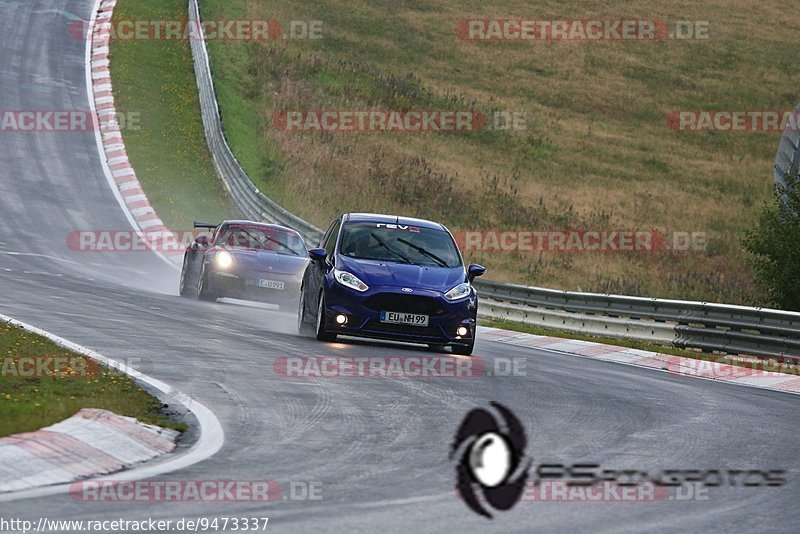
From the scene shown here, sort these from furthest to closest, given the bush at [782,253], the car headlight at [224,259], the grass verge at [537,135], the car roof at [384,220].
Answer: the grass verge at [537,135] < the bush at [782,253] < the car headlight at [224,259] < the car roof at [384,220]

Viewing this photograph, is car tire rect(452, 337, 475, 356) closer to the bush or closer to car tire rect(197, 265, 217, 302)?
car tire rect(197, 265, 217, 302)

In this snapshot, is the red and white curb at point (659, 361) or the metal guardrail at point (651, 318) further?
the metal guardrail at point (651, 318)

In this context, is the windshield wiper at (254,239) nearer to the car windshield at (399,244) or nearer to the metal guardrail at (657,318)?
the metal guardrail at (657,318)

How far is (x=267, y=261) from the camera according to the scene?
2028 centimetres

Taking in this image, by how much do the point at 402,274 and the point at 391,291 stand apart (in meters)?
0.43

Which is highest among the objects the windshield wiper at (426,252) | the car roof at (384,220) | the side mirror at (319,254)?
the car roof at (384,220)

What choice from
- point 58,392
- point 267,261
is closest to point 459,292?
point 267,261

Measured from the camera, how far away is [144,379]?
10.5 meters

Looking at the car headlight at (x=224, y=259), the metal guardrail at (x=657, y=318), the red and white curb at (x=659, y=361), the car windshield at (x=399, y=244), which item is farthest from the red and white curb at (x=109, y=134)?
the car windshield at (x=399, y=244)

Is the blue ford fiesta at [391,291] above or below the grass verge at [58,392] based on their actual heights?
above

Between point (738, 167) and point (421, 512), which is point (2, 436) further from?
point (738, 167)

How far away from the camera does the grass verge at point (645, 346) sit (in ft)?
56.8

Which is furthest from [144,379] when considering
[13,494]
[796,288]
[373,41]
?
[373,41]

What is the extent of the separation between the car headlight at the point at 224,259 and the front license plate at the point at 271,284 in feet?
2.00
